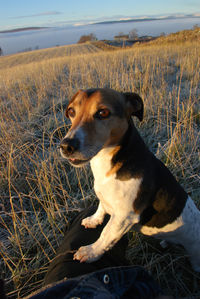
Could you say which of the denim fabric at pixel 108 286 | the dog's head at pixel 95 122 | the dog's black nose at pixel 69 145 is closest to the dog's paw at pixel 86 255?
the denim fabric at pixel 108 286

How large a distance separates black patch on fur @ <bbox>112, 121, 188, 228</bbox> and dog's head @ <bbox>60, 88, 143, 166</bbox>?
13 cm

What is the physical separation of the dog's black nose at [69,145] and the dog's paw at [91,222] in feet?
2.92

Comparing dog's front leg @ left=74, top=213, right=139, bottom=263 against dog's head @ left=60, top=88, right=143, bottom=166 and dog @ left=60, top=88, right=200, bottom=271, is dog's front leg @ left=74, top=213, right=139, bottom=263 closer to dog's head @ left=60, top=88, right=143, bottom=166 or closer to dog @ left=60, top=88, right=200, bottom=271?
dog @ left=60, top=88, right=200, bottom=271

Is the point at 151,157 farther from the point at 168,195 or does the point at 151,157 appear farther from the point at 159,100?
the point at 159,100

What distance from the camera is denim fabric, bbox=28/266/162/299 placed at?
1019 millimetres

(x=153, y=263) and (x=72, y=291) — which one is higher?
(x=72, y=291)

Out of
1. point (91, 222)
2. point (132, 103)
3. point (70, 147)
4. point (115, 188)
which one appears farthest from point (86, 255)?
point (132, 103)

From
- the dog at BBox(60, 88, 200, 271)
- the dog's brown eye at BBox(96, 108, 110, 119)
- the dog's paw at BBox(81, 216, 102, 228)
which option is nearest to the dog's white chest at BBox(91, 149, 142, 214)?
the dog at BBox(60, 88, 200, 271)

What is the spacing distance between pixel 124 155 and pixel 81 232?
2.92ft

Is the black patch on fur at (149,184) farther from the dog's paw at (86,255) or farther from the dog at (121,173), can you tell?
the dog's paw at (86,255)

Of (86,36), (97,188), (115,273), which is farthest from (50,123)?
(86,36)

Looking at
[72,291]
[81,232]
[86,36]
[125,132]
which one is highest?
[86,36]

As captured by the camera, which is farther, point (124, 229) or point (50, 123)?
point (50, 123)

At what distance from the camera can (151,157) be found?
1754 mm
